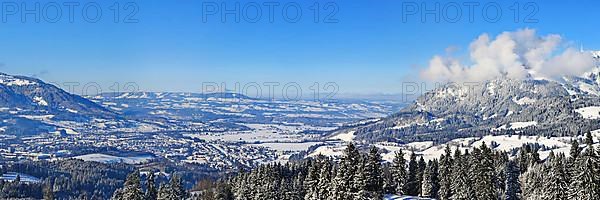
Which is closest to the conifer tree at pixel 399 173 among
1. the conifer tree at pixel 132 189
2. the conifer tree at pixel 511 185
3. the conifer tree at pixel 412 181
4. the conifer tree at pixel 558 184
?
the conifer tree at pixel 412 181

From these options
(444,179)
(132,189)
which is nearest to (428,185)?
(444,179)

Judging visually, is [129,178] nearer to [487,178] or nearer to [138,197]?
[138,197]

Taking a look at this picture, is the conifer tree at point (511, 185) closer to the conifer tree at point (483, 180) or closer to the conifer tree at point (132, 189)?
the conifer tree at point (483, 180)

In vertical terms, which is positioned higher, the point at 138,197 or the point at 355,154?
the point at 355,154

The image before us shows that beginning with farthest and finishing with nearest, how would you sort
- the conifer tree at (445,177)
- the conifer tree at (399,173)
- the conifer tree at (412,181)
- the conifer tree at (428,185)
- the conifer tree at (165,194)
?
the conifer tree at (412,181) → the conifer tree at (399,173) → the conifer tree at (428,185) → the conifer tree at (445,177) → the conifer tree at (165,194)

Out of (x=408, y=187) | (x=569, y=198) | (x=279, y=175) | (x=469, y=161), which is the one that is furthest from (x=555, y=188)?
(x=279, y=175)

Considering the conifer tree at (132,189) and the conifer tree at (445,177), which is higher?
the conifer tree at (132,189)

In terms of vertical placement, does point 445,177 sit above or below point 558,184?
below

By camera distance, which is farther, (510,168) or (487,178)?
(510,168)

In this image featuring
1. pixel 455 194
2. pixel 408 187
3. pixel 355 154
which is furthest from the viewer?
pixel 408 187

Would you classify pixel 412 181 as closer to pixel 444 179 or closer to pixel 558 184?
pixel 444 179

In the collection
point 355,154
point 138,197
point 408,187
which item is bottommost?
point 408,187
